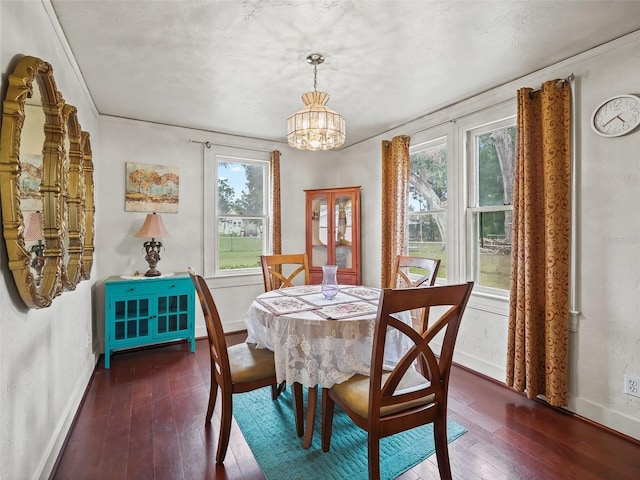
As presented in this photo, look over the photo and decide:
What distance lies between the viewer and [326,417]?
1.82m

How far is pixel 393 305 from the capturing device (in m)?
1.32

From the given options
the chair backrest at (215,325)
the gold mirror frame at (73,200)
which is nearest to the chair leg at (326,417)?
the chair backrest at (215,325)

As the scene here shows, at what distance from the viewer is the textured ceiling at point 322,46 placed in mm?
1779

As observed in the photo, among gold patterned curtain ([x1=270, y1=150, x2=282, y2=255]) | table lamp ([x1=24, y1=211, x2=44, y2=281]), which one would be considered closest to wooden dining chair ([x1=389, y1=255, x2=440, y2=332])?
gold patterned curtain ([x1=270, y1=150, x2=282, y2=255])

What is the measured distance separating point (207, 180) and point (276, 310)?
8.39 ft

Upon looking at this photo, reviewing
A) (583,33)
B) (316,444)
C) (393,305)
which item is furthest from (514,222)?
(316,444)

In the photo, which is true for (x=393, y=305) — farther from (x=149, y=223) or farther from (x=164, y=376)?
(x=149, y=223)

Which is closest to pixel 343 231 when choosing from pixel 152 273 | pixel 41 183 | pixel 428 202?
pixel 428 202

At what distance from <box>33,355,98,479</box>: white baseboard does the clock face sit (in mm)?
3758

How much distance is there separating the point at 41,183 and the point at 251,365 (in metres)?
1.42

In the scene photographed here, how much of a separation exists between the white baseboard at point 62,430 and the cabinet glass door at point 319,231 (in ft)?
9.01

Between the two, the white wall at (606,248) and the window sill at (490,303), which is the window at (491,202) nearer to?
the window sill at (490,303)

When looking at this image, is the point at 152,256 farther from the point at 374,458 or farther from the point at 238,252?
the point at 374,458

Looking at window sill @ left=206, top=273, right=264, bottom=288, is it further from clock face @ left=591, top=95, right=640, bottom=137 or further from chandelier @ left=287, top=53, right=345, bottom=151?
clock face @ left=591, top=95, right=640, bottom=137
